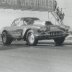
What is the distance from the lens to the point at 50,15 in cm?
3394

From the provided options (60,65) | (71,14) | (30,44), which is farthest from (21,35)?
(71,14)

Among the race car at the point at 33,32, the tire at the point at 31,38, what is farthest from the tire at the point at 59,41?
the tire at the point at 31,38

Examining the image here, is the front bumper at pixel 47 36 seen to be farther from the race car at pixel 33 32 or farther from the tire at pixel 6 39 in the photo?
the tire at pixel 6 39

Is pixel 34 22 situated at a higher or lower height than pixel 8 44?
higher

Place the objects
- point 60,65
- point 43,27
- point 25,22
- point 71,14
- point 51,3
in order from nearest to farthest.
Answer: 1. point 60,65
2. point 43,27
3. point 25,22
4. point 71,14
5. point 51,3

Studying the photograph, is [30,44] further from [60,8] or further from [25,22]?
[60,8]

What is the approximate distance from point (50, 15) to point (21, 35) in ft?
47.7

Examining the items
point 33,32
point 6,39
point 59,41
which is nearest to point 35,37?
point 33,32

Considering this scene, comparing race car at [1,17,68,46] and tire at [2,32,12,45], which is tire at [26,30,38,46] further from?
tire at [2,32,12,45]

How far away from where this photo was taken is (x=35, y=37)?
18703 millimetres

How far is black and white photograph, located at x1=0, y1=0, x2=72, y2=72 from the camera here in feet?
35.6

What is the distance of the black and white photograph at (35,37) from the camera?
10.9m

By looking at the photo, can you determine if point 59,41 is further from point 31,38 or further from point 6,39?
point 6,39

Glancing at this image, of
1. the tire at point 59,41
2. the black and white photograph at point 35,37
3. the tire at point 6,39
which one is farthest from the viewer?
the tire at point 6,39
